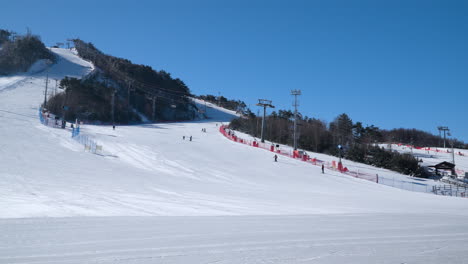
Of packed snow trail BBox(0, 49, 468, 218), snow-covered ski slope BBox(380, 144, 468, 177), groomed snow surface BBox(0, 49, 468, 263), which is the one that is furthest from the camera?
snow-covered ski slope BBox(380, 144, 468, 177)

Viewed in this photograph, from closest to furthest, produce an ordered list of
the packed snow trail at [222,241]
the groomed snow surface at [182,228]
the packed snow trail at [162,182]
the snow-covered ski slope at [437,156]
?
1. the packed snow trail at [222,241]
2. the groomed snow surface at [182,228]
3. the packed snow trail at [162,182]
4. the snow-covered ski slope at [437,156]

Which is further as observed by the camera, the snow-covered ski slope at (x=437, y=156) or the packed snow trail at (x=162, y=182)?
the snow-covered ski slope at (x=437, y=156)

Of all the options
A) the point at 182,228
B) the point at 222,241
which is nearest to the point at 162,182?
the point at 182,228

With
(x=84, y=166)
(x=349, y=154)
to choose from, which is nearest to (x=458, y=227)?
(x=84, y=166)

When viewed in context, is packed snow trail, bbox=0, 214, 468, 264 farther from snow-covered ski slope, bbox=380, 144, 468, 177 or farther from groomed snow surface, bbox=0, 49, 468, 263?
snow-covered ski slope, bbox=380, 144, 468, 177

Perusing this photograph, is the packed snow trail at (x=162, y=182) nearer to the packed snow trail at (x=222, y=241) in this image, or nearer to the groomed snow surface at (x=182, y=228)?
the groomed snow surface at (x=182, y=228)

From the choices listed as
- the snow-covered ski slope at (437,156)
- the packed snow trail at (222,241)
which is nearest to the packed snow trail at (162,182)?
the packed snow trail at (222,241)

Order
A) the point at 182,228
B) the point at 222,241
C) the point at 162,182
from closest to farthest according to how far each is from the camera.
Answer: the point at 222,241
the point at 182,228
the point at 162,182

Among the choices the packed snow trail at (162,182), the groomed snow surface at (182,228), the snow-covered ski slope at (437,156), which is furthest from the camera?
Answer: the snow-covered ski slope at (437,156)

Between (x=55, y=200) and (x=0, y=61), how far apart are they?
96.7 meters

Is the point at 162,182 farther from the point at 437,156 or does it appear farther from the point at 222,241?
the point at 437,156

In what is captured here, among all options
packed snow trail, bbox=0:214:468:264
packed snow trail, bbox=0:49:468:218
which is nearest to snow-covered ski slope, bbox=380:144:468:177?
packed snow trail, bbox=0:49:468:218

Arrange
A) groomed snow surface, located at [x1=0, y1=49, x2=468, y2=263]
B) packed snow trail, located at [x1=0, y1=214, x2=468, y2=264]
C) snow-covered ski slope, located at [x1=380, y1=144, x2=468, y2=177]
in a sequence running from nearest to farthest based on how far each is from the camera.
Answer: packed snow trail, located at [x1=0, y1=214, x2=468, y2=264], groomed snow surface, located at [x1=0, y1=49, x2=468, y2=263], snow-covered ski slope, located at [x1=380, y1=144, x2=468, y2=177]

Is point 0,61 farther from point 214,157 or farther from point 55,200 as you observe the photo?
point 55,200
